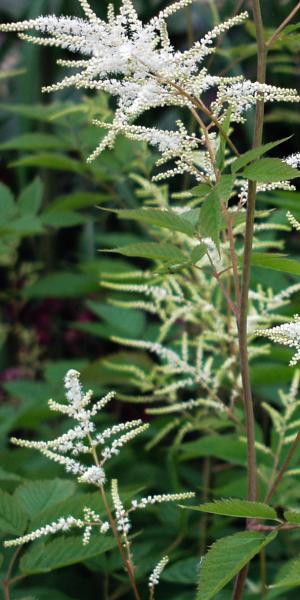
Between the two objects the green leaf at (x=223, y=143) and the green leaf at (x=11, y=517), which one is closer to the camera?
the green leaf at (x=223, y=143)

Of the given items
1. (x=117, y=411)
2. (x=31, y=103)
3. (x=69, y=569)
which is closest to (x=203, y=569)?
(x=69, y=569)

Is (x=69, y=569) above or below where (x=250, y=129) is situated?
below

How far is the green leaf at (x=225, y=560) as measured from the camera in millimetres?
973

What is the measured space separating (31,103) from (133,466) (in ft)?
8.04

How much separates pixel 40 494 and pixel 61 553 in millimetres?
200

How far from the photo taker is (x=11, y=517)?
1262 mm

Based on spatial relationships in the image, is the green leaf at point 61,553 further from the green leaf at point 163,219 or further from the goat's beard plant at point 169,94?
the green leaf at point 163,219

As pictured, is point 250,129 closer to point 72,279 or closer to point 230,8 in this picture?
point 230,8

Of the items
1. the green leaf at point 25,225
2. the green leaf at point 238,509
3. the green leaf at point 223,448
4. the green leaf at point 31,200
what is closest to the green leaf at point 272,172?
the green leaf at point 238,509

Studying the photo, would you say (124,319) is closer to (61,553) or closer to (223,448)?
(223,448)

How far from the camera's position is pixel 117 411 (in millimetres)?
2615

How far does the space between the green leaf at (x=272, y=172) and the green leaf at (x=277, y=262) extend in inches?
5.8

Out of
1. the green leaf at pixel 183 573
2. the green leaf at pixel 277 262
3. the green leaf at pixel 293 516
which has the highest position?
the green leaf at pixel 277 262

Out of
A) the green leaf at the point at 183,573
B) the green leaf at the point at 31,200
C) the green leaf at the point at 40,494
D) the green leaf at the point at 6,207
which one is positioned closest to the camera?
the green leaf at the point at 40,494
